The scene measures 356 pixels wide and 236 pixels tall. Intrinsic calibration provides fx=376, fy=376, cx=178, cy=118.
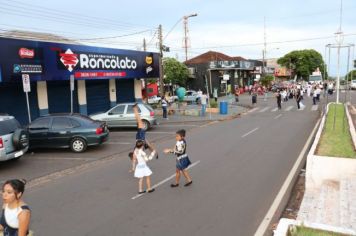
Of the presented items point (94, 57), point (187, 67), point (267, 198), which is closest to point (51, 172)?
point (267, 198)

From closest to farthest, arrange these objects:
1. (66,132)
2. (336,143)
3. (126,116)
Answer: (336,143) < (66,132) < (126,116)

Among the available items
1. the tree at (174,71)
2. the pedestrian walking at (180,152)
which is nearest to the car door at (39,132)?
the pedestrian walking at (180,152)

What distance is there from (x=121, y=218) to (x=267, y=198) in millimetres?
3152

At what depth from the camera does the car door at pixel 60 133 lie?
46.0 ft

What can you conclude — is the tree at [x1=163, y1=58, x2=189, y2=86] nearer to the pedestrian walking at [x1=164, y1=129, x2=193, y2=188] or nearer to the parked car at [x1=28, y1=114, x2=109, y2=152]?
the parked car at [x1=28, y1=114, x2=109, y2=152]

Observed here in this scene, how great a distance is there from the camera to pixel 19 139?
37.9 feet

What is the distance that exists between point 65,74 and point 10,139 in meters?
9.62

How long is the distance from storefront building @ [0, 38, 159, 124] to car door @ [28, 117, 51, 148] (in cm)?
376

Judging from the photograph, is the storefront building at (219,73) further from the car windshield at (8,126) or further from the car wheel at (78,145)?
the car windshield at (8,126)

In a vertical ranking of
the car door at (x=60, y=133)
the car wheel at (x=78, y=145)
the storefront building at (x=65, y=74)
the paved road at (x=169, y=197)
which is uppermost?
the storefront building at (x=65, y=74)

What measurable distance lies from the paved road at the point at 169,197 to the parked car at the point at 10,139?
1973 millimetres

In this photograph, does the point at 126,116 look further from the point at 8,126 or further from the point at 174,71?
the point at 174,71

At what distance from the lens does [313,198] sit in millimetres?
7926

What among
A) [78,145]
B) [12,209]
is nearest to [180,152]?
[12,209]
